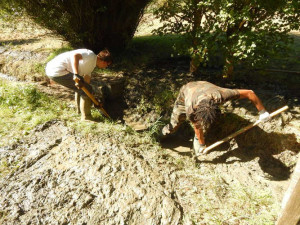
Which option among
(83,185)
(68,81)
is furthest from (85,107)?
(83,185)

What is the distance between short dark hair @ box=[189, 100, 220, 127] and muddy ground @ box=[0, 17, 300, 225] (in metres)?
0.92

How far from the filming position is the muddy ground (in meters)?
2.22

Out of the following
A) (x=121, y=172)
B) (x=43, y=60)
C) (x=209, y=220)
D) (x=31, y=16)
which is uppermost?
(x=31, y=16)

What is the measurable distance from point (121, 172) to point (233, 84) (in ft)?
9.80

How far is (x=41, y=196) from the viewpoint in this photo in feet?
7.41

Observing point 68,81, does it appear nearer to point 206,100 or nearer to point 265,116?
point 206,100

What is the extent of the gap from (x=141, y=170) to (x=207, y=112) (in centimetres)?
116

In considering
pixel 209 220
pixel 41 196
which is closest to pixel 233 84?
pixel 209 220

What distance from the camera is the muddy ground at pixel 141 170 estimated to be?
7.30 feet

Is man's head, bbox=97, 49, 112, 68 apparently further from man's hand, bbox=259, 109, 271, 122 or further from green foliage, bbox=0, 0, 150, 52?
man's hand, bbox=259, 109, 271, 122

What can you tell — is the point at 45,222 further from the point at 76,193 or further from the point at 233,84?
the point at 233,84

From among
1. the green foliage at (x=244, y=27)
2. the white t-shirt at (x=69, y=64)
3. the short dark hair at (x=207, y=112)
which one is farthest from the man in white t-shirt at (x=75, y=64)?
the short dark hair at (x=207, y=112)

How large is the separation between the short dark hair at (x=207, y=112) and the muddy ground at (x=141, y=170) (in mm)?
924

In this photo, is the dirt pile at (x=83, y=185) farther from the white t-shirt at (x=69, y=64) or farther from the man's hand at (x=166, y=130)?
the white t-shirt at (x=69, y=64)
